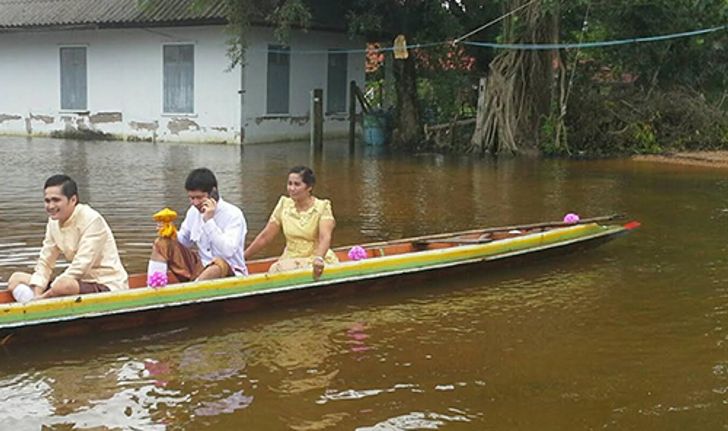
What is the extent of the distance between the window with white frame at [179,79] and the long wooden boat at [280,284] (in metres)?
15.7

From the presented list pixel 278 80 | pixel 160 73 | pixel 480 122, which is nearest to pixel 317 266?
pixel 480 122

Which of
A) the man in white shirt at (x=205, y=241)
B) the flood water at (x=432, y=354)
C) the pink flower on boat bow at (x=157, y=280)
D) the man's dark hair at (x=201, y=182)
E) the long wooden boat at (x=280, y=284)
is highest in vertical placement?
the man's dark hair at (x=201, y=182)

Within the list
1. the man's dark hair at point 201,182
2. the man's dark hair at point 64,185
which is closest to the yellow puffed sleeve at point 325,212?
the man's dark hair at point 201,182

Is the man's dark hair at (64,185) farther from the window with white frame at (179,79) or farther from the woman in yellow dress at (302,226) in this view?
the window with white frame at (179,79)

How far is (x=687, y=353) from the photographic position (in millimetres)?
5930

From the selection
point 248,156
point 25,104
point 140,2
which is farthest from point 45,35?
point 248,156

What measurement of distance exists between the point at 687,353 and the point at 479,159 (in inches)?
544

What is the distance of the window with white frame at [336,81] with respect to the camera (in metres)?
25.4

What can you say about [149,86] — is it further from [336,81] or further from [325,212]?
[325,212]

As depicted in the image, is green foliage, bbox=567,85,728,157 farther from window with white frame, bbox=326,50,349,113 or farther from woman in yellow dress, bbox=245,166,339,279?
woman in yellow dress, bbox=245,166,339,279

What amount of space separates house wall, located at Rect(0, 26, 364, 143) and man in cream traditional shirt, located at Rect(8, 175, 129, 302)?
16.4m

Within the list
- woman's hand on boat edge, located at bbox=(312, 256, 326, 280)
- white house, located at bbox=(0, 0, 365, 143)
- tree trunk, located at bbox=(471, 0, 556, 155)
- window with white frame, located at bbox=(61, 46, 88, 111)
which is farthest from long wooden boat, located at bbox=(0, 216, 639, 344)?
window with white frame, located at bbox=(61, 46, 88, 111)

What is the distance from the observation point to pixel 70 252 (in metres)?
6.07

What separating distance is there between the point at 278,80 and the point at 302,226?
16.7m
